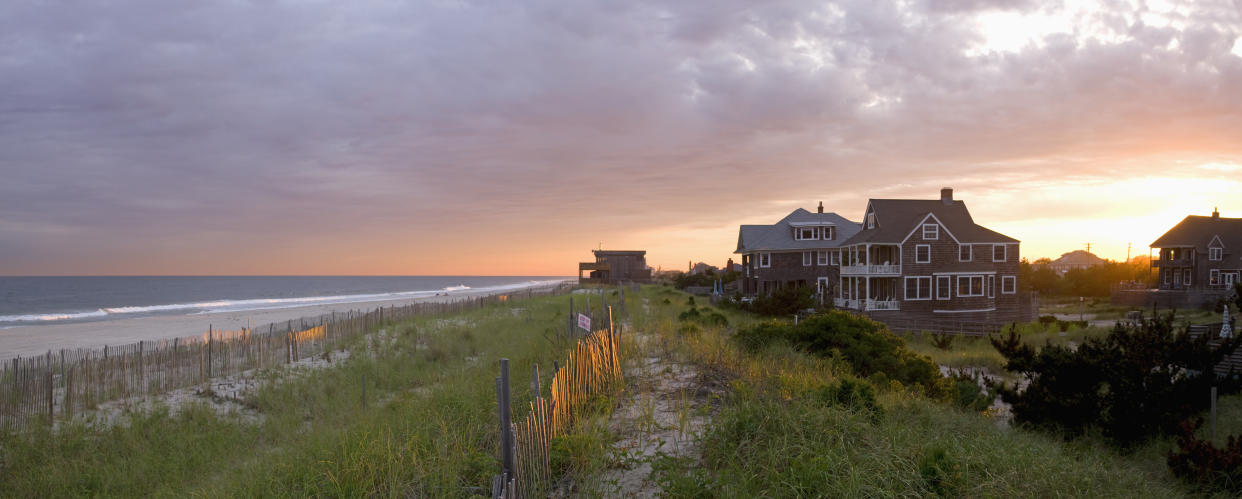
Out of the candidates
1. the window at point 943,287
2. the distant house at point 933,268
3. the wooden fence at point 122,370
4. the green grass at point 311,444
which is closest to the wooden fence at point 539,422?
the green grass at point 311,444

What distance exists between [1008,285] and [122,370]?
127 ft

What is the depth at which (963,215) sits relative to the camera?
118 feet

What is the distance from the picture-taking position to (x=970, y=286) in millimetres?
33938

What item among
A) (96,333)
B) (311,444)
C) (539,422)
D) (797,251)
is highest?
(797,251)

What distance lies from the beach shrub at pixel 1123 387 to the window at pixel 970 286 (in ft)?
74.2

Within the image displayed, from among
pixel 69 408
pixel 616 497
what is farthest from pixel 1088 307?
pixel 69 408

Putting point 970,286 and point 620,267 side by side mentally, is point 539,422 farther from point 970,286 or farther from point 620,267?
point 620,267

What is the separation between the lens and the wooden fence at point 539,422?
5215mm

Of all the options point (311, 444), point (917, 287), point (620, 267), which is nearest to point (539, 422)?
point (311, 444)

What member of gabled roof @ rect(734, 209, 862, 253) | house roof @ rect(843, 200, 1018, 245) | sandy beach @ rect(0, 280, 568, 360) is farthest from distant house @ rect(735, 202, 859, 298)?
sandy beach @ rect(0, 280, 568, 360)

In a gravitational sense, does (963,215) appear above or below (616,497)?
above

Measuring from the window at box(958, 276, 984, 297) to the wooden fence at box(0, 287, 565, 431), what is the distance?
30678 mm

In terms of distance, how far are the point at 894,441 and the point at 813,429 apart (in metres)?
0.76

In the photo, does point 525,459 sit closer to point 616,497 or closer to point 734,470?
point 616,497
